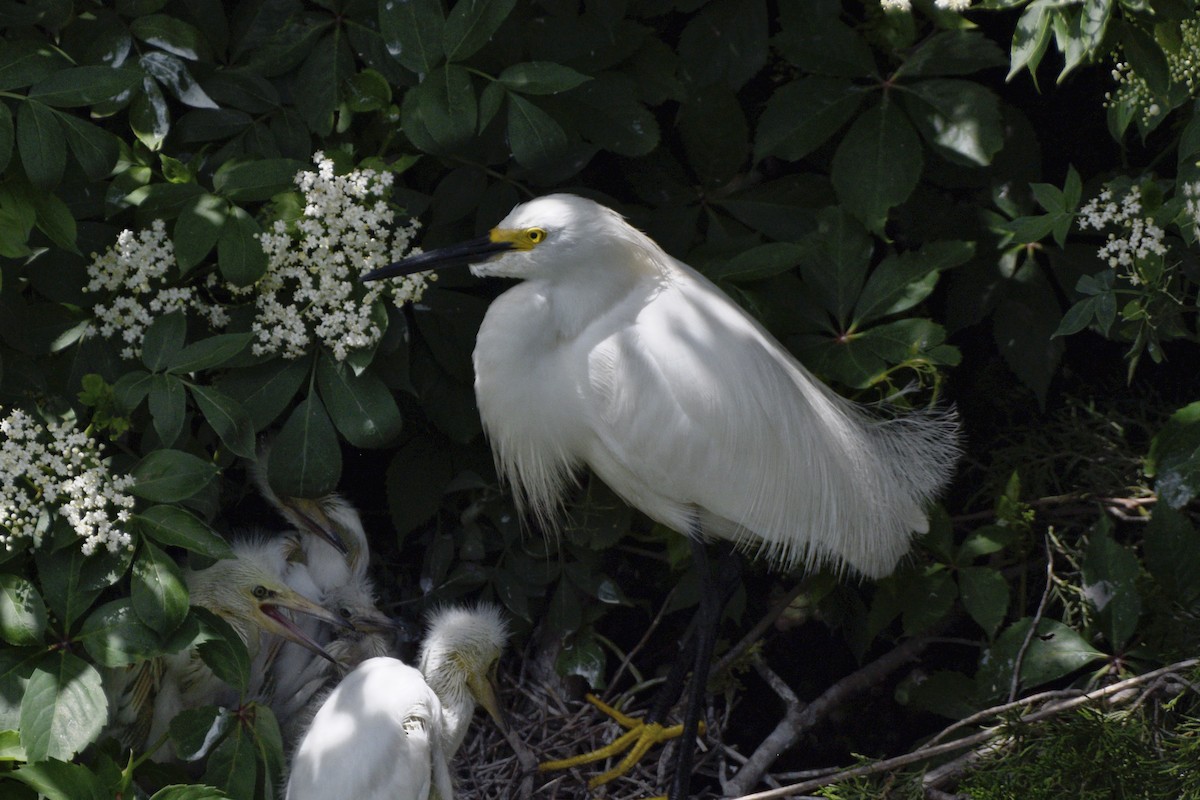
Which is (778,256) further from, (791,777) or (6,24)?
(6,24)

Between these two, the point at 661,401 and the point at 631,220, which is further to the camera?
the point at 631,220

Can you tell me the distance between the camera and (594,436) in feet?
6.97

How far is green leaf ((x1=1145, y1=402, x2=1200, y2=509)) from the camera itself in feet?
6.76

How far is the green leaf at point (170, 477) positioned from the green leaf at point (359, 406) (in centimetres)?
27

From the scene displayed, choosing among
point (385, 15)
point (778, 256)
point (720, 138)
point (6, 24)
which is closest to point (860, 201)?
point (778, 256)

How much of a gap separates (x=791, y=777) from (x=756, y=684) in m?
0.47

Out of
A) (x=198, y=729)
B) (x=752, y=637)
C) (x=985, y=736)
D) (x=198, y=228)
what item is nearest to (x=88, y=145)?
(x=198, y=228)

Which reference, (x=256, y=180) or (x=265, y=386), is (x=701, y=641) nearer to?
(x=265, y=386)

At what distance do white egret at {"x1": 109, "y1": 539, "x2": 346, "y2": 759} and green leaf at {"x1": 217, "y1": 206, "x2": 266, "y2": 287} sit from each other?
1.69 ft

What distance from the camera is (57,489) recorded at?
174cm

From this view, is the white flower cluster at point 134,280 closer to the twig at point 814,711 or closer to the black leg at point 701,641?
the black leg at point 701,641

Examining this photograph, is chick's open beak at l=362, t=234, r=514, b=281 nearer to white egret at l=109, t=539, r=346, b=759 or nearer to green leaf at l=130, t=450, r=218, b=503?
green leaf at l=130, t=450, r=218, b=503

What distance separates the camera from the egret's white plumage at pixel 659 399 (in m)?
2.04

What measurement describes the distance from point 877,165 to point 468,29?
Answer: 2.45 feet
